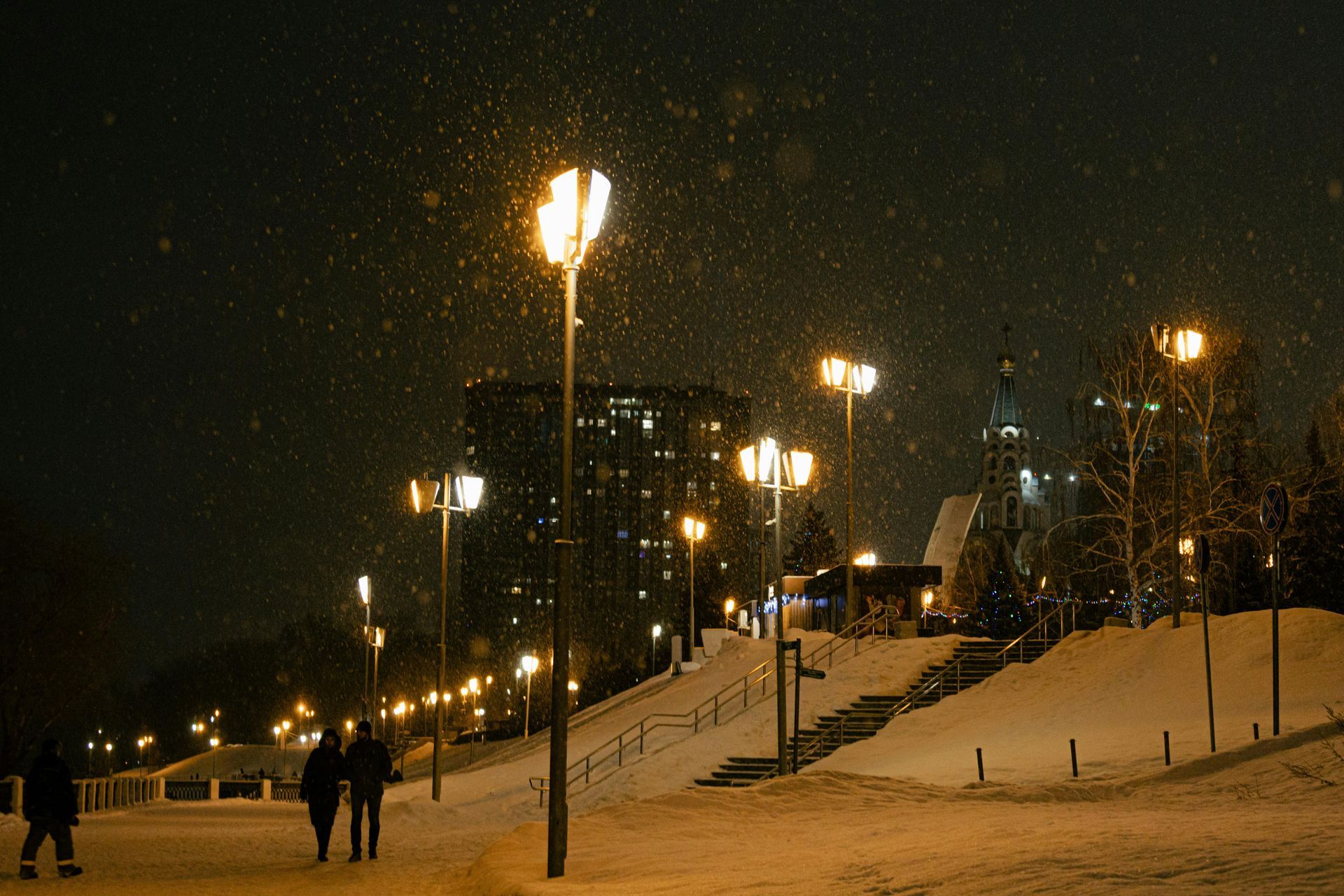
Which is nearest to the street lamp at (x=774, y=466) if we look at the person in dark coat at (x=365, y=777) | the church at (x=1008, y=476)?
the person in dark coat at (x=365, y=777)

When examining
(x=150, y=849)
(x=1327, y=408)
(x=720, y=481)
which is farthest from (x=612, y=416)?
(x=150, y=849)

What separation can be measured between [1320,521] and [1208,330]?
788 cm

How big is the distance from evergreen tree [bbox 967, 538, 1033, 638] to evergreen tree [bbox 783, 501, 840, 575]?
28.3 metres

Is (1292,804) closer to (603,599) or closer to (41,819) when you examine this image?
(41,819)

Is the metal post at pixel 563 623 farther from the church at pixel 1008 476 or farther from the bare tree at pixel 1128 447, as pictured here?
the church at pixel 1008 476

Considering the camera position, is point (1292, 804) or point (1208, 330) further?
point (1208, 330)

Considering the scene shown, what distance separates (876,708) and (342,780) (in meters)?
18.2

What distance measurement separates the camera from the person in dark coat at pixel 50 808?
1305cm

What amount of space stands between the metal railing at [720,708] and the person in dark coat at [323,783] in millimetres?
13515

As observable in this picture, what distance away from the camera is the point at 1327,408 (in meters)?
43.5

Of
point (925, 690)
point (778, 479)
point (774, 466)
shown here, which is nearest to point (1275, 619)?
point (778, 479)

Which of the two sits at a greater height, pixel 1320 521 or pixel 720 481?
pixel 720 481

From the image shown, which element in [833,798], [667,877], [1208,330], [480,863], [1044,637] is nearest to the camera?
[667,877]

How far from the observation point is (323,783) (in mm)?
→ 14711
